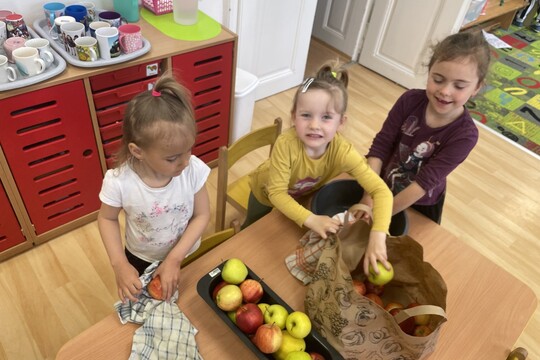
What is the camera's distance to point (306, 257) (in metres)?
1.00

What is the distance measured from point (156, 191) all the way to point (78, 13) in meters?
1.07

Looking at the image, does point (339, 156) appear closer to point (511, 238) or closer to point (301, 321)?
point (301, 321)

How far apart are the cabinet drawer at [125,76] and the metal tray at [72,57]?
6cm

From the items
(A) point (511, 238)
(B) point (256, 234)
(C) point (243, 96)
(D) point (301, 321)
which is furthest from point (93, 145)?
(A) point (511, 238)

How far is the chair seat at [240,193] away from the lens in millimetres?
1572

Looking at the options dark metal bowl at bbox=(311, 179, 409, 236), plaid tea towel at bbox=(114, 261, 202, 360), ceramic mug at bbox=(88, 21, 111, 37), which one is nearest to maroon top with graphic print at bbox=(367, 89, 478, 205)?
dark metal bowl at bbox=(311, 179, 409, 236)

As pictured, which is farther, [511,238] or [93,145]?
[511,238]

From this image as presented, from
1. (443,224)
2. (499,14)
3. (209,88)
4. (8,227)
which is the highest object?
(209,88)

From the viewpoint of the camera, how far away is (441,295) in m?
0.83

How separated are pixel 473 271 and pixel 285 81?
2.20 m

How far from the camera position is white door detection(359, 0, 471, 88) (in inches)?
110

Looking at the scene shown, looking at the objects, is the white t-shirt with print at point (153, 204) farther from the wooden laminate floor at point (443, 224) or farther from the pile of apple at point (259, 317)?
the wooden laminate floor at point (443, 224)

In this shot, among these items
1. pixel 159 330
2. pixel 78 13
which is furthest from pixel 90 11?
pixel 159 330

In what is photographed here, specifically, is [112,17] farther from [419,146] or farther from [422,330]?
[422,330]
